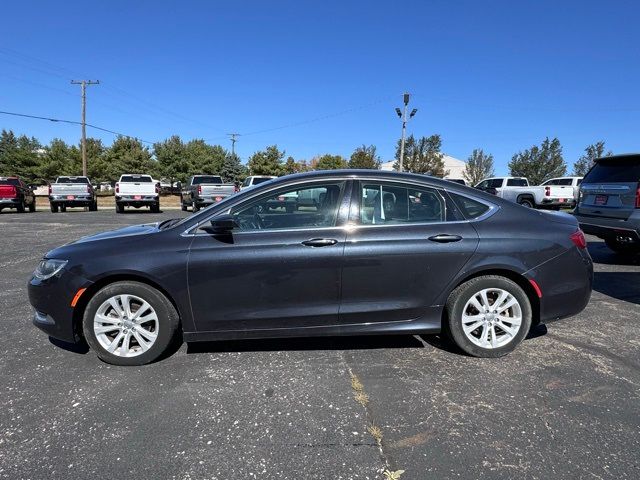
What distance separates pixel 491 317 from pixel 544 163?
147 feet

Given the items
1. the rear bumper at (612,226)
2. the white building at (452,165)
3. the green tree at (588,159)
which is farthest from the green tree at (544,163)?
the rear bumper at (612,226)

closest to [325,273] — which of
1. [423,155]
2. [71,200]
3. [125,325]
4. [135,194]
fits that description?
[125,325]

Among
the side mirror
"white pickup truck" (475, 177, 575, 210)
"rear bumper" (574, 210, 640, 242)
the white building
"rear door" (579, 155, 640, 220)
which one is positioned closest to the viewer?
the side mirror

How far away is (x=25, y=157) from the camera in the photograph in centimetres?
5488

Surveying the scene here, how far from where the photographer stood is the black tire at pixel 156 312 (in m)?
3.52

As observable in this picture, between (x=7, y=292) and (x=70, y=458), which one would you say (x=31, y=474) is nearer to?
(x=70, y=458)

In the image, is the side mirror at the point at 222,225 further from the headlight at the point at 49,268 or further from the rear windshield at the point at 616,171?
the rear windshield at the point at 616,171

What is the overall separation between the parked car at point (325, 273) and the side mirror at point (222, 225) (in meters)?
0.02

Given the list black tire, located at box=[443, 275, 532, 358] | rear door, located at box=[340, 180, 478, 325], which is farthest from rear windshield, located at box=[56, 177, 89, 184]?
black tire, located at box=[443, 275, 532, 358]

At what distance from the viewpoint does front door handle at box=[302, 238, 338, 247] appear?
11.7ft

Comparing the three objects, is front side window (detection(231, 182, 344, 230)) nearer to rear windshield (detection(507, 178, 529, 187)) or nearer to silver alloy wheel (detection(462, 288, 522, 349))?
silver alloy wheel (detection(462, 288, 522, 349))

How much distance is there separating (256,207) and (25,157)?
63.5 m

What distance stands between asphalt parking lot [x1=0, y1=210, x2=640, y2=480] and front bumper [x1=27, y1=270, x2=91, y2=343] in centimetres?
33

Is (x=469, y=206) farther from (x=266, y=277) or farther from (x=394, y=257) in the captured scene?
(x=266, y=277)
